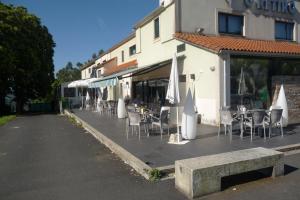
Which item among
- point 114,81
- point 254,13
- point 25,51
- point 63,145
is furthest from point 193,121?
point 25,51

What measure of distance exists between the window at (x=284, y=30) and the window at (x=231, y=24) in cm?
334

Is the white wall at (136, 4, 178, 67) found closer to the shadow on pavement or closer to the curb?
the curb

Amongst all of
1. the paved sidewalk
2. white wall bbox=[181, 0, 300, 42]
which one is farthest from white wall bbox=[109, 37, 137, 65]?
the paved sidewalk

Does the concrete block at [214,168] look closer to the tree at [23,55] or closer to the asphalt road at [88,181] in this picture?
the asphalt road at [88,181]

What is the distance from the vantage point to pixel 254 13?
1967cm

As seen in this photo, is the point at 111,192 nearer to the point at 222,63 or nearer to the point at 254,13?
the point at 222,63

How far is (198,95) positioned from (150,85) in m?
6.62

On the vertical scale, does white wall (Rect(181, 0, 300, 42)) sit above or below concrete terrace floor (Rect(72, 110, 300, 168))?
above

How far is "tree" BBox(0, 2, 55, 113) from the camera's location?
92.0 ft

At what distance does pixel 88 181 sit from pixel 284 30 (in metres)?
19.4

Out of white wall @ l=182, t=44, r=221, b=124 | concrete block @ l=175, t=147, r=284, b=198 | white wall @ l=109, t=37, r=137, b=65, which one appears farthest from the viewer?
white wall @ l=109, t=37, r=137, b=65

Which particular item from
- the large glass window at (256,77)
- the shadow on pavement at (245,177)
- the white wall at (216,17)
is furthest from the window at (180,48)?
the shadow on pavement at (245,177)

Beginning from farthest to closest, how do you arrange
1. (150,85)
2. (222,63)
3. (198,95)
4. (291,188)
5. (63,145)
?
(150,85) < (198,95) < (222,63) < (63,145) < (291,188)

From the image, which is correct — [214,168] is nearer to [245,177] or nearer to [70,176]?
[245,177]
